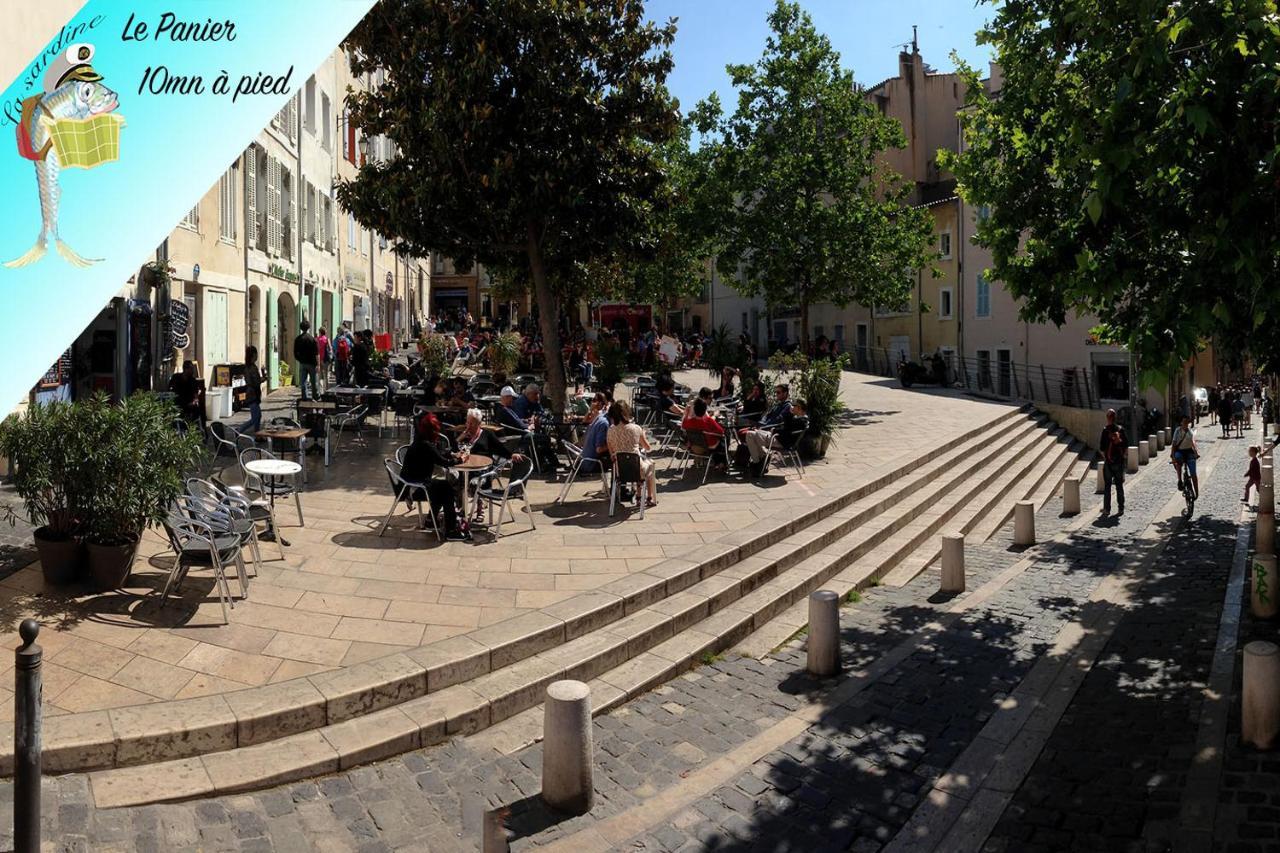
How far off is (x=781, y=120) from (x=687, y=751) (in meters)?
21.7

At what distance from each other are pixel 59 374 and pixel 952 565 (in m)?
11.4

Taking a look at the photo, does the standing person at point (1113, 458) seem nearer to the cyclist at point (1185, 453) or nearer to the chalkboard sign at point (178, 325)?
the cyclist at point (1185, 453)

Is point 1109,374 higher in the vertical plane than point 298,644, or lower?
higher

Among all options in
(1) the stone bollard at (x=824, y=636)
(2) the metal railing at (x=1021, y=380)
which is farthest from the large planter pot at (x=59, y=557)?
(2) the metal railing at (x=1021, y=380)

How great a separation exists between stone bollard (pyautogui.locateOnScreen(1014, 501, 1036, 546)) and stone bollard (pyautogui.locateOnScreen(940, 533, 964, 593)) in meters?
3.31

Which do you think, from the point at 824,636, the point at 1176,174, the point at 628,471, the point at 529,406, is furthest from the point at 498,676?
the point at 529,406

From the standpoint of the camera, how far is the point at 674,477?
12.4 meters

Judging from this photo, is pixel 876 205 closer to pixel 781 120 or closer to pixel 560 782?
pixel 781 120

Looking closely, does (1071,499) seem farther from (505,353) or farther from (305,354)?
(305,354)

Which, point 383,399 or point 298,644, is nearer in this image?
point 298,644

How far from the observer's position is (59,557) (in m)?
6.25

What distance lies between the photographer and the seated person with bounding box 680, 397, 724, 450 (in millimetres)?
11875

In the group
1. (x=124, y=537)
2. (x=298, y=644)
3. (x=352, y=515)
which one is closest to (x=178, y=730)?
(x=298, y=644)

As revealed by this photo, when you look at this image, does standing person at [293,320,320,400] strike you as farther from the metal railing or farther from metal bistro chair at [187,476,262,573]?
the metal railing
